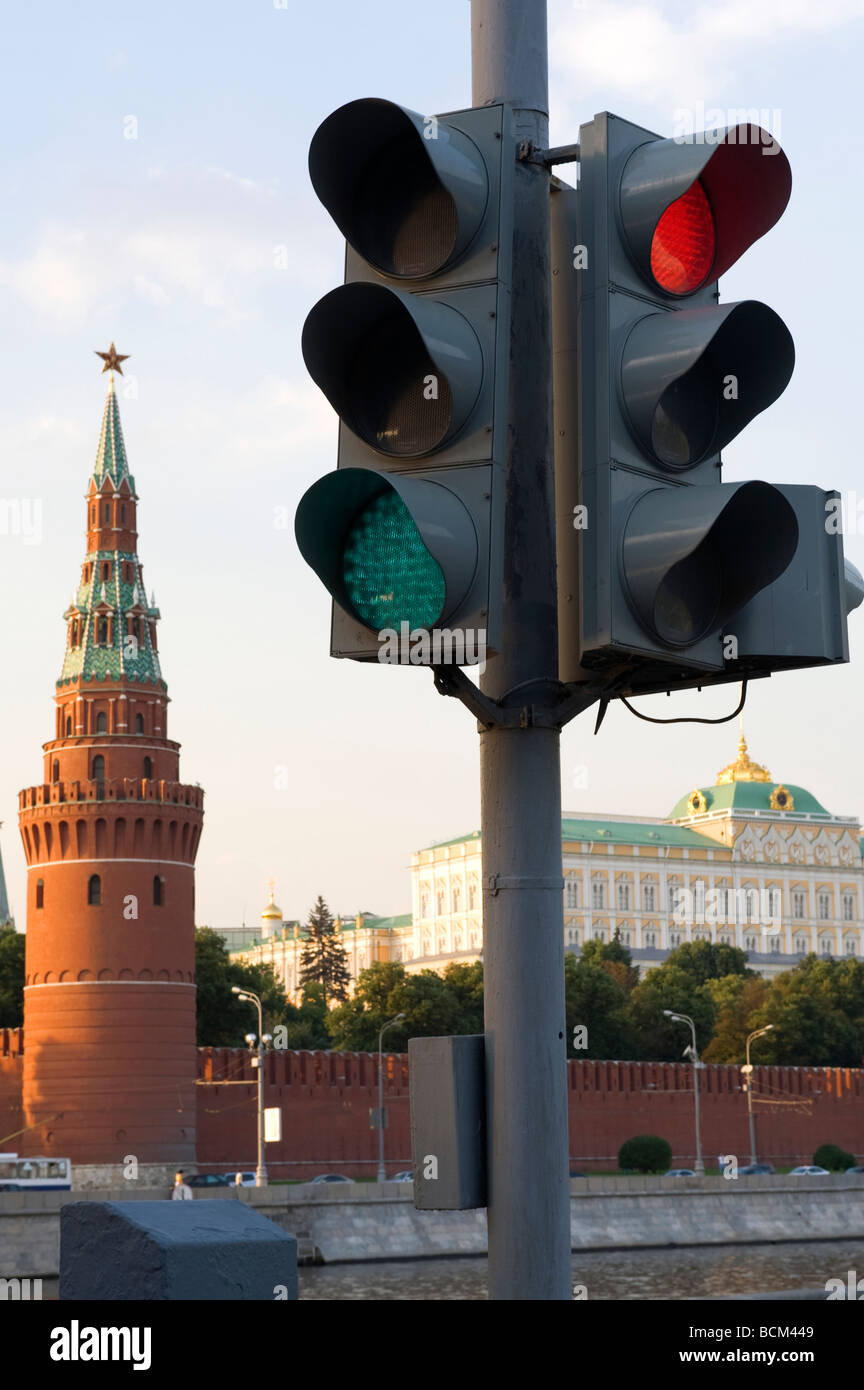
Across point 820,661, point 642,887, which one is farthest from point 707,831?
point 820,661

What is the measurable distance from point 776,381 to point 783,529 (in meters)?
0.40

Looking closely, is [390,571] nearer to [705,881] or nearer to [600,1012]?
[600,1012]

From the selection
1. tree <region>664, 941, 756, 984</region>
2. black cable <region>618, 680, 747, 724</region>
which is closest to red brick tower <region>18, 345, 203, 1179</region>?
tree <region>664, 941, 756, 984</region>

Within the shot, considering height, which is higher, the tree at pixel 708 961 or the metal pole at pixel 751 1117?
the tree at pixel 708 961

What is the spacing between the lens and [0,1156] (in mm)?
51406

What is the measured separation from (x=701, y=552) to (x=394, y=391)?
2.38 feet

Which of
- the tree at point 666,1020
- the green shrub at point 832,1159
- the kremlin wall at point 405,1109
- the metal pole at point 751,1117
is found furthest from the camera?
the tree at point 666,1020

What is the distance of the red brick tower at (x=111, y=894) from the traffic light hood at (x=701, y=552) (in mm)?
50873

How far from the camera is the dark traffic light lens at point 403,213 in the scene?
3979 millimetres

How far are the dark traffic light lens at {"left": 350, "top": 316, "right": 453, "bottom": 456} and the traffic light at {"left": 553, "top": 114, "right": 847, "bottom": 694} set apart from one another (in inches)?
12.9

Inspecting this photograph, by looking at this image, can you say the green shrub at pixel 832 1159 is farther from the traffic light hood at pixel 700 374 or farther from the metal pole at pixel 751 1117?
the traffic light hood at pixel 700 374

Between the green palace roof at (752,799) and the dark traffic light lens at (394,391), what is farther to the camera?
the green palace roof at (752,799)

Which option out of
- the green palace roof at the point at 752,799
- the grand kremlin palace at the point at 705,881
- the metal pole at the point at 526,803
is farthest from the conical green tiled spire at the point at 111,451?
the green palace roof at the point at 752,799

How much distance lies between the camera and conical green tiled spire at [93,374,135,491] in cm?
5947
